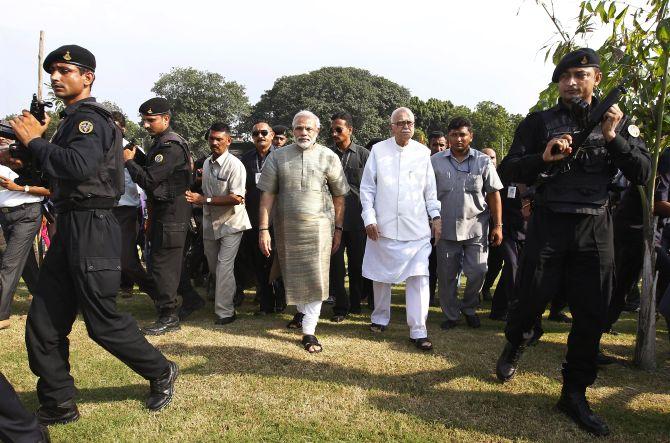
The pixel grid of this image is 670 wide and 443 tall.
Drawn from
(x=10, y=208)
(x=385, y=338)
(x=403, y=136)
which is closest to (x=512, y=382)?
(x=385, y=338)

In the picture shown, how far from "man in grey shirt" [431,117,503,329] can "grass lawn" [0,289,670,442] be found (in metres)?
0.45

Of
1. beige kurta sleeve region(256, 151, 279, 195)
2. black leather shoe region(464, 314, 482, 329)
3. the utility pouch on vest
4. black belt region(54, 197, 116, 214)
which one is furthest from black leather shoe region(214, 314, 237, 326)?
black belt region(54, 197, 116, 214)

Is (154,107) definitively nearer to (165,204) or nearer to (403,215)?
(165,204)

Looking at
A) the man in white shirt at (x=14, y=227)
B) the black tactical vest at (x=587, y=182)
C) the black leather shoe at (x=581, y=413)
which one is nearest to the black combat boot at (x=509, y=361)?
the black leather shoe at (x=581, y=413)

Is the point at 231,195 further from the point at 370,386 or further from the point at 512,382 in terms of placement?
the point at 512,382

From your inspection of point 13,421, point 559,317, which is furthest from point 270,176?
point 559,317

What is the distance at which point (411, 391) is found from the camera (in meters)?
3.63

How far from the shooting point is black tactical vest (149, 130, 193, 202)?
5156 mm

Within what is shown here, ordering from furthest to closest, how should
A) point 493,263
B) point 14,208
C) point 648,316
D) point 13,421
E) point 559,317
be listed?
point 493,263 < point 559,317 < point 14,208 < point 648,316 < point 13,421

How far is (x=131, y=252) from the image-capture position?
574cm

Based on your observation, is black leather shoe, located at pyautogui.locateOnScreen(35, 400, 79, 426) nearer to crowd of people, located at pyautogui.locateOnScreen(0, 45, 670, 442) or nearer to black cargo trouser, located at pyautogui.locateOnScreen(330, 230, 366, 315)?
crowd of people, located at pyautogui.locateOnScreen(0, 45, 670, 442)

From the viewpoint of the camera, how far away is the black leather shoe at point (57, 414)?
10.1ft

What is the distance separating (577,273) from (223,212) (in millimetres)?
3711

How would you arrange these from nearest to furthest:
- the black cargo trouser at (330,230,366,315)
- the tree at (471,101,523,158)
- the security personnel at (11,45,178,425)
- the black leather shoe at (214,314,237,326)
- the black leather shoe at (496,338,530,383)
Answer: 1. the security personnel at (11,45,178,425)
2. the black leather shoe at (496,338,530,383)
3. the black leather shoe at (214,314,237,326)
4. the black cargo trouser at (330,230,366,315)
5. the tree at (471,101,523,158)
